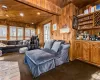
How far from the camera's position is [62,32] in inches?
157

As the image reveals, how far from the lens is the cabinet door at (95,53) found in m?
2.69

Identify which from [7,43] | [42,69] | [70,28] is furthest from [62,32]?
[7,43]

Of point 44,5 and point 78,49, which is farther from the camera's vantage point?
point 78,49

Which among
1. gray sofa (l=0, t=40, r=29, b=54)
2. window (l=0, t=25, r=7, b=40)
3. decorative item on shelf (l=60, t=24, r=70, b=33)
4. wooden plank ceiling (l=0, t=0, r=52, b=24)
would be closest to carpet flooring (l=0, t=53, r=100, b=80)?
decorative item on shelf (l=60, t=24, r=70, b=33)

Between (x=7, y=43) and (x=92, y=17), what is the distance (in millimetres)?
5870

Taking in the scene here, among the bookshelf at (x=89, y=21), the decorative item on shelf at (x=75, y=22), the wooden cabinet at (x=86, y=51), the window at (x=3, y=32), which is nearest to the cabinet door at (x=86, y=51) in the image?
the wooden cabinet at (x=86, y=51)

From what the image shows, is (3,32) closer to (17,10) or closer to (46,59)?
(17,10)

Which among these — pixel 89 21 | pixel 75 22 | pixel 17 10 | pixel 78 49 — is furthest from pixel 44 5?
pixel 78 49

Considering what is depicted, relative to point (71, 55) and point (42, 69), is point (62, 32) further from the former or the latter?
point (42, 69)

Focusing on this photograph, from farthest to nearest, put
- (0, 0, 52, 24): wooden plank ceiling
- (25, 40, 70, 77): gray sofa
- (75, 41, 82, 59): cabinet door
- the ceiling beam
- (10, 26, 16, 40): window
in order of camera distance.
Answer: (10, 26, 16, 40): window
(75, 41, 82, 59): cabinet door
(0, 0, 52, 24): wooden plank ceiling
the ceiling beam
(25, 40, 70, 77): gray sofa

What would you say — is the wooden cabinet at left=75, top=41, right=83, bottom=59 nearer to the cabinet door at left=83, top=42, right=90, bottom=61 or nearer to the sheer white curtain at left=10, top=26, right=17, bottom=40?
the cabinet door at left=83, top=42, right=90, bottom=61

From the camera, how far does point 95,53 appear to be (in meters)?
2.78

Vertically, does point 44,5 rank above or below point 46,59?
above

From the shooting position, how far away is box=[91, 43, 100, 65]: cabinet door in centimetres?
269
